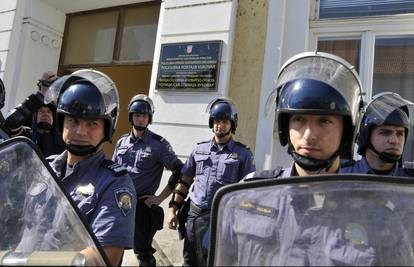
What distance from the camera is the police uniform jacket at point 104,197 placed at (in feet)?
5.37

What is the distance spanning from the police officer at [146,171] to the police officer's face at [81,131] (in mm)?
2413

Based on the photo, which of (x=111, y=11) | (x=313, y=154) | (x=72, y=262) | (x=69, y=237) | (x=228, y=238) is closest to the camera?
(x=72, y=262)

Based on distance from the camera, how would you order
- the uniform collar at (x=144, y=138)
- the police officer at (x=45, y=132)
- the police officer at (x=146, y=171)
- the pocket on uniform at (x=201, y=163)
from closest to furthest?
the police officer at (x=45, y=132), the pocket on uniform at (x=201, y=163), the police officer at (x=146, y=171), the uniform collar at (x=144, y=138)

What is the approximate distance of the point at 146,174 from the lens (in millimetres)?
4320

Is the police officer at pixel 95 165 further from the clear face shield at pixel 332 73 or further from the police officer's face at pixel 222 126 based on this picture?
the police officer's face at pixel 222 126

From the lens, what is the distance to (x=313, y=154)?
5.08 ft

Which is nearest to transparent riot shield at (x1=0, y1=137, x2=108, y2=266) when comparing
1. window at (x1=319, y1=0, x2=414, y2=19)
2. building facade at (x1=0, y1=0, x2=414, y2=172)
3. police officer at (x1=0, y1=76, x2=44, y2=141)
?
police officer at (x1=0, y1=76, x2=44, y2=141)

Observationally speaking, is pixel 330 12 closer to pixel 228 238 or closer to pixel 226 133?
pixel 226 133

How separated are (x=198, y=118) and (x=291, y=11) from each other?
1.60 m

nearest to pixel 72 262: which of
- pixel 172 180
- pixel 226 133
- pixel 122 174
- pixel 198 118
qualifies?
pixel 122 174

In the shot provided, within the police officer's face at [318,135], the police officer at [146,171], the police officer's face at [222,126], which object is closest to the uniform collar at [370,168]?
the police officer's face at [318,135]

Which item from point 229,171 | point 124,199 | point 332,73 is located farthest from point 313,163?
point 229,171

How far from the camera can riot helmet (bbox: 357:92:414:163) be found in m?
2.69

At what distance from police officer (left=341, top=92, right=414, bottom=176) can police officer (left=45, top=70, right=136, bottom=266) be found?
4.96 feet
